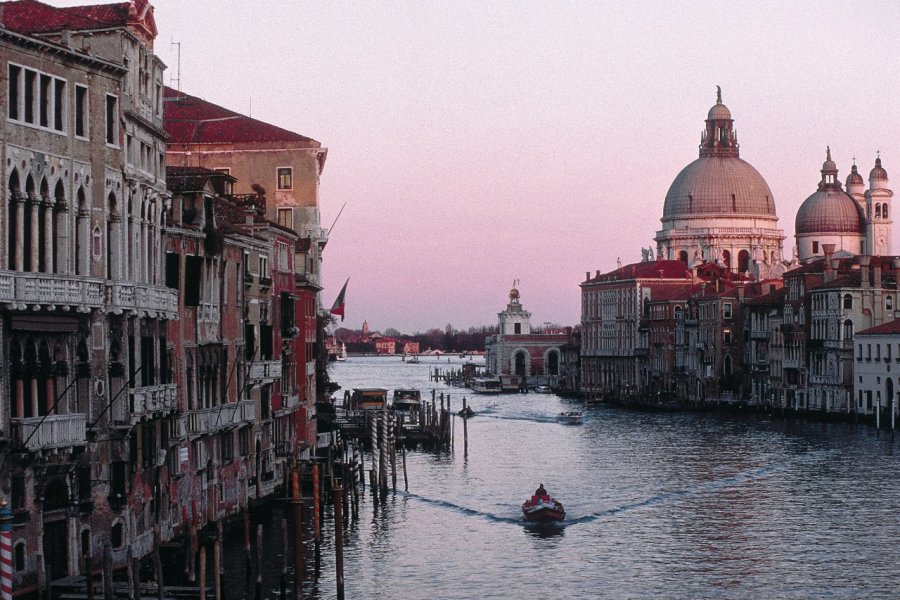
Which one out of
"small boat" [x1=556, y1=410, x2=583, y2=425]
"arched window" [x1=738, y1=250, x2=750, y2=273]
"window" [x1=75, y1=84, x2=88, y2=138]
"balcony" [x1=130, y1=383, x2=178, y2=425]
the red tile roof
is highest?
"arched window" [x1=738, y1=250, x2=750, y2=273]

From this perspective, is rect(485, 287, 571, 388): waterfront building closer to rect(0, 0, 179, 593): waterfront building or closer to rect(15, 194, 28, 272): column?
rect(0, 0, 179, 593): waterfront building

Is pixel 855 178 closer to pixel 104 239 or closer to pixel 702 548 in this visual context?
pixel 702 548

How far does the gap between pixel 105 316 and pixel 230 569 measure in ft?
19.8

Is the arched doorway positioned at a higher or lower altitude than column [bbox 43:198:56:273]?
lower

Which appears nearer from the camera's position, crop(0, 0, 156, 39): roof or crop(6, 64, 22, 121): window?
crop(6, 64, 22, 121): window

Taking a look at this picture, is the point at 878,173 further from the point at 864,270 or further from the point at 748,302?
the point at 864,270

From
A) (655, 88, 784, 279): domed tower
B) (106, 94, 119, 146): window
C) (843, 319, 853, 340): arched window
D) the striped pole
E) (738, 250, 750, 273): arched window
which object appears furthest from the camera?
(738, 250, 750, 273): arched window

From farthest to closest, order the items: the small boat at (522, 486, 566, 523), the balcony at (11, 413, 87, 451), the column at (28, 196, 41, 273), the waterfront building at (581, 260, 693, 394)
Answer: the waterfront building at (581, 260, 693, 394) → the small boat at (522, 486, 566, 523) → the column at (28, 196, 41, 273) → the balcony at (11, 413, 87, 451)

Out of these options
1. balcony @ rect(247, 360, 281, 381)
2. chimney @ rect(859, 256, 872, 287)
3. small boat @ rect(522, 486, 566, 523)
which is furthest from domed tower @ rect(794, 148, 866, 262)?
balcony @ rect(247, 360, 281, 381)

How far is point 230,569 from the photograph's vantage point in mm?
27125

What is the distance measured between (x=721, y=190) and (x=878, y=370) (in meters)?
62.0

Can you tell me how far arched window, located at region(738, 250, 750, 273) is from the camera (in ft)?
436

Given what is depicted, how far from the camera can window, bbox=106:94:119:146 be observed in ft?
75.3

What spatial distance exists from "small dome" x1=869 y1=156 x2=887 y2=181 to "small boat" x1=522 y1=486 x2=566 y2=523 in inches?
3568
